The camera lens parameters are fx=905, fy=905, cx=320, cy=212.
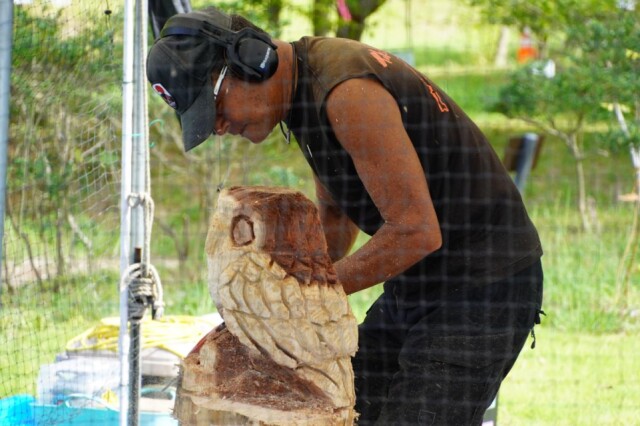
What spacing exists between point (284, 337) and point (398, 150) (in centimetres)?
48

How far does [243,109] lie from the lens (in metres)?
2.07

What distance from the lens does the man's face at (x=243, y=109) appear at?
6.74ft

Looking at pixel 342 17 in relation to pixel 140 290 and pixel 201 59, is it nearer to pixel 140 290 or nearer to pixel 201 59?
pixel 140 290

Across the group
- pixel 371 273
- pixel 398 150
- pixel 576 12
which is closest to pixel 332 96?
pixel 398 150

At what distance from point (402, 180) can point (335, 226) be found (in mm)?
630

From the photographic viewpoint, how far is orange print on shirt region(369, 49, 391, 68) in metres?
2.05

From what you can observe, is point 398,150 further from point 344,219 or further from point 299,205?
point 344,219

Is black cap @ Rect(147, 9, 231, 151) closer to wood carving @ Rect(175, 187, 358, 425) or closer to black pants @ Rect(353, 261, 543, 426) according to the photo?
wood carving @ Rect(175, 187, 358, 425)

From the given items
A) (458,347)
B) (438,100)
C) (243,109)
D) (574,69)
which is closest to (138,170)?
(243,109)

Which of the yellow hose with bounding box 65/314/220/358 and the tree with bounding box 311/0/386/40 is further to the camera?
the tree with bounding box 311/0/386/40

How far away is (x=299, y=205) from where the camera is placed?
2.03 metres

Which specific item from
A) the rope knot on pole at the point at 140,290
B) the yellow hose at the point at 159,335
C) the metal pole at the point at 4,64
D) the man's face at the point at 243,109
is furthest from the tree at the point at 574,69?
the metal pole at the point at 4,64

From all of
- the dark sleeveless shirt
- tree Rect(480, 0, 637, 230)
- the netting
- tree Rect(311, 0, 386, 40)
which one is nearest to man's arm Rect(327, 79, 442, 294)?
the dark sleeveless shirt

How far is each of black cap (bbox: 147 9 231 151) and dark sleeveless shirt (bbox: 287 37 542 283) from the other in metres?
0.21
